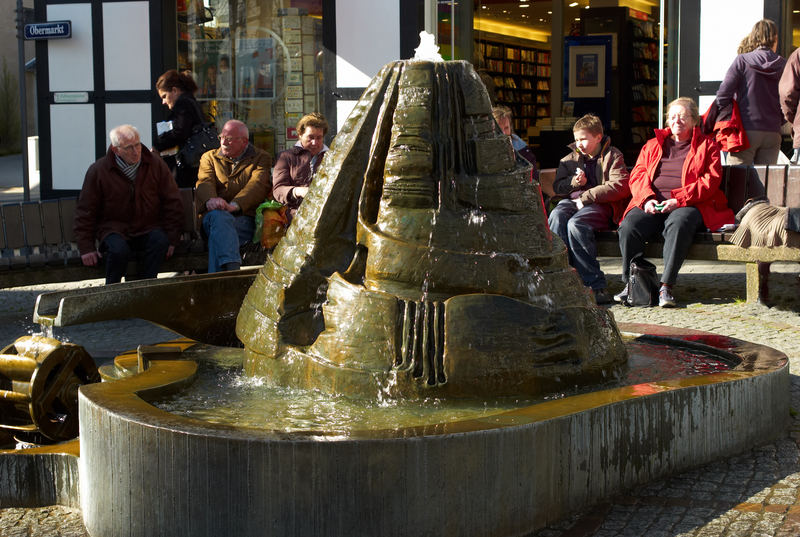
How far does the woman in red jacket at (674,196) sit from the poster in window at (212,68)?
20.0 ft

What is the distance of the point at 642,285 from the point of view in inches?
325

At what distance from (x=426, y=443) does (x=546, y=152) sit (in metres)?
12.7

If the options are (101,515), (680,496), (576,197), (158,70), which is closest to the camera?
(101,515)

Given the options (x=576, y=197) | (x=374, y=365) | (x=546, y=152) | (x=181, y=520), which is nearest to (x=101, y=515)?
(x=181, y=520)

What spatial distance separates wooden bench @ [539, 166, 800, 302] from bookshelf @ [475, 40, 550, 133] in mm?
9864

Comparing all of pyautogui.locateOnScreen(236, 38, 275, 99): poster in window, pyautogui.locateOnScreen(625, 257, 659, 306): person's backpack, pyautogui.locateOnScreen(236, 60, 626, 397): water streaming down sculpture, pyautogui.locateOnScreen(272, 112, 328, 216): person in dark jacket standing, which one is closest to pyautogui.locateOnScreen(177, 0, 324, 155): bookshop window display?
pyautogui.locateOnScreen(236, 38, 275, 99): poster in window

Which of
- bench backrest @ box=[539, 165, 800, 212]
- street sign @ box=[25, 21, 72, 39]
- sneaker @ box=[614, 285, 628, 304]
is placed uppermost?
street sign @ box=[25, 21, 72, 39]

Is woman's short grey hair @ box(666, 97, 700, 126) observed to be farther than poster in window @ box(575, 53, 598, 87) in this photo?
No

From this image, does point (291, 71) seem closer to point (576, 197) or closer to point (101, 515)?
point (576, 197)

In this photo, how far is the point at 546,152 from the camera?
51.7ft

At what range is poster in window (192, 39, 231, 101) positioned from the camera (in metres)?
13.0

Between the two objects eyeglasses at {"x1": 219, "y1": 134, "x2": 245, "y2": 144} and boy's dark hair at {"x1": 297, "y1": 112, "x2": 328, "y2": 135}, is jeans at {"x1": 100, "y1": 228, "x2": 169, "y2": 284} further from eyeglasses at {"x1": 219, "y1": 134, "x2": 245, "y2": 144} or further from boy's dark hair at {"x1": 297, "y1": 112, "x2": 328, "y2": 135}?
boy's dark hair at {"x1": 297, "y1": 112, "x2": 328, "y2": 135}

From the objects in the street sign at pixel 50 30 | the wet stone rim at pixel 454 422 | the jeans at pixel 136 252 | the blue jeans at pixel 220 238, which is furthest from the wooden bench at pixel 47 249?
the street sign at pixel 50 30

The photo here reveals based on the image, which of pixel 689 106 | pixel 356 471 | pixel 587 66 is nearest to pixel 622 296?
pixel 689 106
